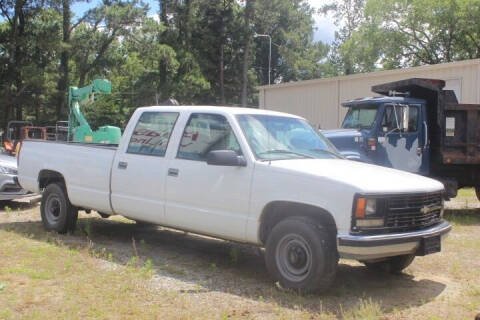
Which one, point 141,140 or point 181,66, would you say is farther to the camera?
point 181,66

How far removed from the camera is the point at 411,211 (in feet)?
17.4

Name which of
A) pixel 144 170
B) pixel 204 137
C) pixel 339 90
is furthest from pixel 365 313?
pixel 339 90

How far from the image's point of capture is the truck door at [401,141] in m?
9.99

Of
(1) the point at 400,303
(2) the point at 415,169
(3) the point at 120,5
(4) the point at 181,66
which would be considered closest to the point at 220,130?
(1) the point at 400,303

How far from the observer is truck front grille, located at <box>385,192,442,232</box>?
5113 millimetres

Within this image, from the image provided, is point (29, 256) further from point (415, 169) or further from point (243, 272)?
point (415, 169)

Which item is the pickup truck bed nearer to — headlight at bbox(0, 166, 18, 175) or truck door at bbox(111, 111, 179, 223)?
truck door at bbox(111, 111, 179, 223)

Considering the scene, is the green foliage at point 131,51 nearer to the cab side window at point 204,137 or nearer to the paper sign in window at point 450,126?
the paper sign in window at point 450,126

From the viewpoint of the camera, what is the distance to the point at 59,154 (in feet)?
26.3

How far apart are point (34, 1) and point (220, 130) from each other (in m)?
32.5

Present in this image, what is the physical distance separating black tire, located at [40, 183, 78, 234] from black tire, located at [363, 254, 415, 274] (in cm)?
434

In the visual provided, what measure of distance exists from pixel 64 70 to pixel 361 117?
2962 centimetres

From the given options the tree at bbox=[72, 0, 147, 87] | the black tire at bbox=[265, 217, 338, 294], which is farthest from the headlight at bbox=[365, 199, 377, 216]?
the tree at bbox=[72, 0, 147, 87]

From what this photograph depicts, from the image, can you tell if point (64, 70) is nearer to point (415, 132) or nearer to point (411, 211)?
point (415, 132)
